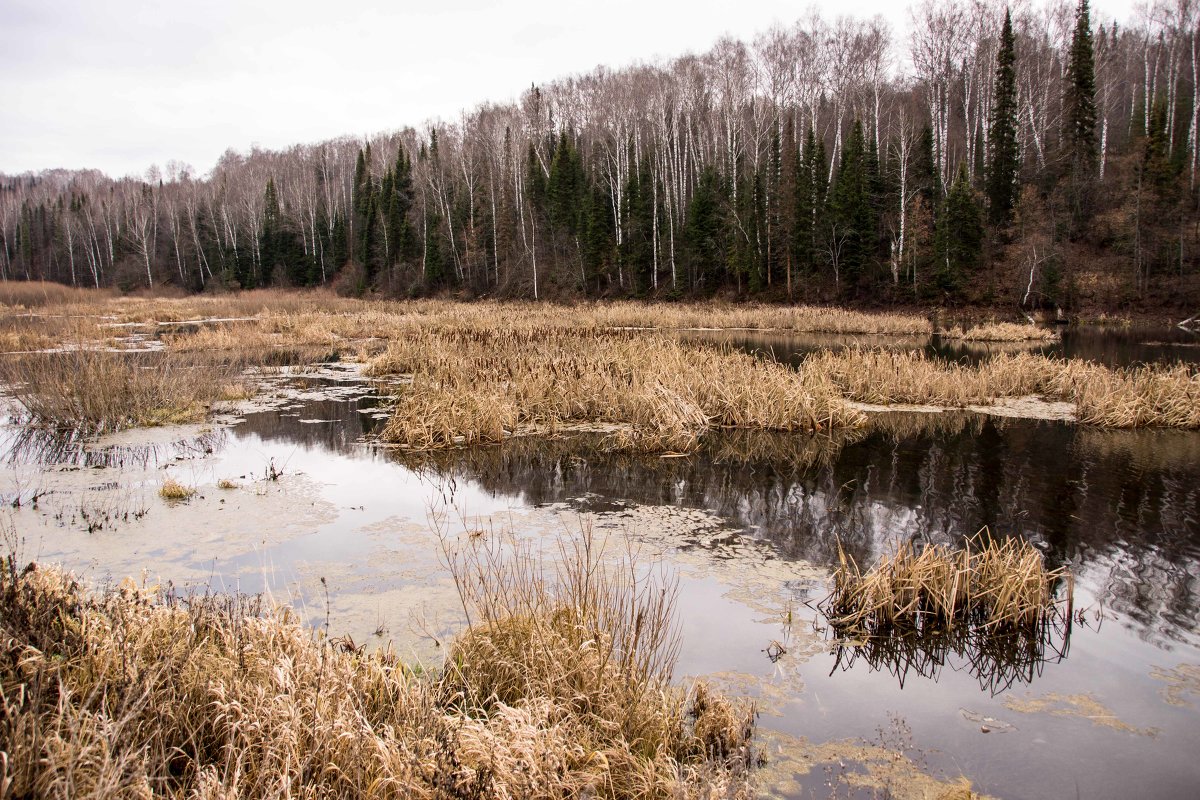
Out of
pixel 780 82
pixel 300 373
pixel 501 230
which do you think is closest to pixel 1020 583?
pixel 300 373

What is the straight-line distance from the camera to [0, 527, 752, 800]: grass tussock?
102 inches

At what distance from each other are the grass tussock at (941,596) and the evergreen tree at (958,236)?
3232 centimetres

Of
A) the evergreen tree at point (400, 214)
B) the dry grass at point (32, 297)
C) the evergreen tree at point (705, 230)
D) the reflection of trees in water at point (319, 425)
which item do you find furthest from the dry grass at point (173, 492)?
the evergreen tree at point (400, 214)

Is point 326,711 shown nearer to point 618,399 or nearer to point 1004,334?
point 618,399

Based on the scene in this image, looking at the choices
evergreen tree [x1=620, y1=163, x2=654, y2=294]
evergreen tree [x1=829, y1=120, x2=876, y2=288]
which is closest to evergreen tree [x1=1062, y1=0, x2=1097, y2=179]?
evergreen tree [x1=829, y1=120, x2=876, y2=288]

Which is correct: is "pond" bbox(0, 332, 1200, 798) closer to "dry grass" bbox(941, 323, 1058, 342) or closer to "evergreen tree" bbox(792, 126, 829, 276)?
"dry grass" bbox(941, 323, 1058, 342)

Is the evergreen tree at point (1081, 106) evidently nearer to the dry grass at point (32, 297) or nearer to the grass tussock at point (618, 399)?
the grass tussock at point (618, 399)

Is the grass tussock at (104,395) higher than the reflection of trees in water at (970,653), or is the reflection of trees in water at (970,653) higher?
the grass tussock at (104,395)

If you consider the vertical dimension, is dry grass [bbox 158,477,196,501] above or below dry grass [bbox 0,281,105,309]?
below

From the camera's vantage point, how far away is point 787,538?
23.0 feet

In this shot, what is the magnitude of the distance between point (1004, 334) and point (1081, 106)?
17518 millimetres

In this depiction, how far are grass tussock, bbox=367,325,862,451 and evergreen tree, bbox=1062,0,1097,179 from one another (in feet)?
105

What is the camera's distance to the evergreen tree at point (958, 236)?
3406cm

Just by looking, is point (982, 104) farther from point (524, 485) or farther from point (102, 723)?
point (102, 723)
